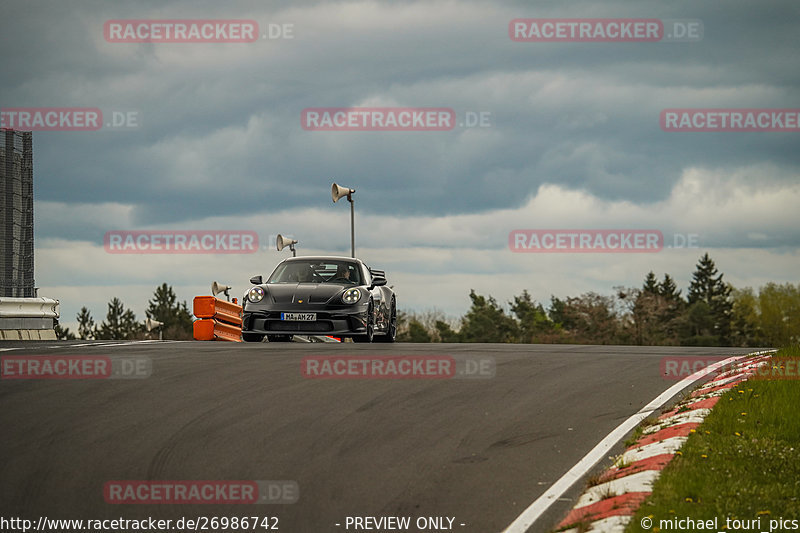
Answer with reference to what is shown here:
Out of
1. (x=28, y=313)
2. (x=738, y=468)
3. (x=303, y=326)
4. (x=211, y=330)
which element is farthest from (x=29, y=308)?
(x=738, y=468)

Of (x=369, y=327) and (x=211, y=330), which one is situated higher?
(x=369, y=327)

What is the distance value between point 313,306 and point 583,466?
370 inches

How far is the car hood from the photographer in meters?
15.7

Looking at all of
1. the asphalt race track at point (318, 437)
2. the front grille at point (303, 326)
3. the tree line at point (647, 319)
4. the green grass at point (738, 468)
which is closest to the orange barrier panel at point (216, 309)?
the front grille at point (303, 326)

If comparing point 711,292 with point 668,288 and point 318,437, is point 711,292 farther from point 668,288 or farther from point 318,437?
point 318,437

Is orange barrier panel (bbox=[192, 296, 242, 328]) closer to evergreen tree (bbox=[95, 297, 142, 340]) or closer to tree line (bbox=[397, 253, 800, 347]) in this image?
tree line (bbox=[397, 253, 800, 347])

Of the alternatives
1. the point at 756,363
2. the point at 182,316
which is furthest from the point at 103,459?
the point at 182,316

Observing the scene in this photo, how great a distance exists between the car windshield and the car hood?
582 millimetres

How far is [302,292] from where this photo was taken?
15852 millimetres

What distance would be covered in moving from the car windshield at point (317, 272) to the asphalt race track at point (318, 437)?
5502mm

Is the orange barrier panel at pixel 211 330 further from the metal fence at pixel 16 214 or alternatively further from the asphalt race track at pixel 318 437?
the asphalt race track at pixel 318 437

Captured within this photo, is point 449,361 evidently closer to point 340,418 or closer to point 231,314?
point 340,418

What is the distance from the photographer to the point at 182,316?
13262 centimetres

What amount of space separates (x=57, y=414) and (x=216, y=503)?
2985 mm
